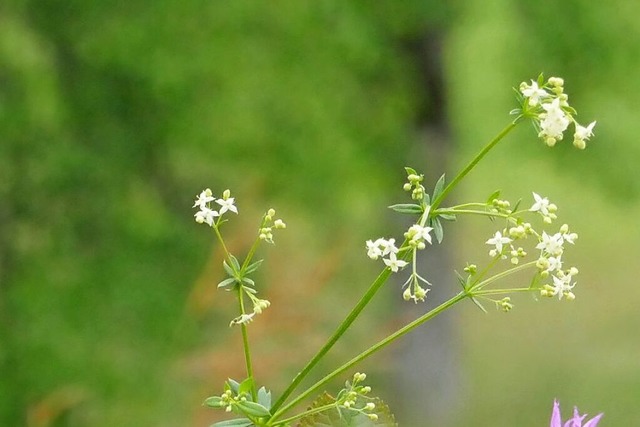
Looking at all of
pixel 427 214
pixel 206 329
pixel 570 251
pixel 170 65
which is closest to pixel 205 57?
pixel 170 65

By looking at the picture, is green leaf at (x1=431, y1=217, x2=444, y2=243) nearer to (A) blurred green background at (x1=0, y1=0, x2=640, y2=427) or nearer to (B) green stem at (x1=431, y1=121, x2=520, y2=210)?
(B) green stem at (x1=431, y1=121, x2=520, y2=210)

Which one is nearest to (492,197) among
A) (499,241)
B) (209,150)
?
(499,241)

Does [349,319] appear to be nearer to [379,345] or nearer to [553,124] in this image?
[379,345]

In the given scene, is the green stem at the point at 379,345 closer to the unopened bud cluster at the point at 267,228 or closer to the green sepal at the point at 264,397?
the green sepal at the point at 264,397

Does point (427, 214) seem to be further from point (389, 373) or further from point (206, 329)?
point (389, 373)

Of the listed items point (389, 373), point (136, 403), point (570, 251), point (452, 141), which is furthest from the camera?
point (570, 251)

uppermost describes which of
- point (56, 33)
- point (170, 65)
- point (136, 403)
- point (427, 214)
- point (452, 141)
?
point (452, 141)

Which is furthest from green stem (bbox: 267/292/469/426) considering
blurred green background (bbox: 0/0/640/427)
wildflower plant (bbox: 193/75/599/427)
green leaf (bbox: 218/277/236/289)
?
blurred green background (bbox: 0/0/640/427)

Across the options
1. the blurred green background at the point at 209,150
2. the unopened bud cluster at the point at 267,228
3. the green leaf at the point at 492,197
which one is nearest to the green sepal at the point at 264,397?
the unopened bud cluster at the point at 267,228
